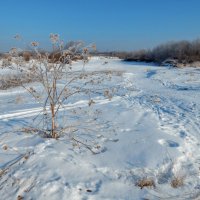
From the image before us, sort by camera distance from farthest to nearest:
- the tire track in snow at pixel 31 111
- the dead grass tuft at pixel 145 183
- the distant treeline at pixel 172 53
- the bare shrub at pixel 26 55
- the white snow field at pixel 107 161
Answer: the distant treeline at pixel 172 53 < the tire track in snow at pixel 31 111 < the bare shrub at pixel 26 55 < the dead grass tuft at pixel 145 183 < the white snow field at pixel 107 161

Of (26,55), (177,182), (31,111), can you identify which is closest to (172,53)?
(31,111)

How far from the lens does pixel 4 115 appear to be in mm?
8180

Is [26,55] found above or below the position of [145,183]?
above

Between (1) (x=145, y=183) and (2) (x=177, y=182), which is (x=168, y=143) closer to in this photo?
(2) (x=177, y=182)

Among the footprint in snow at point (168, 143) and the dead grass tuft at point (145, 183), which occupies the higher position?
the footprint in snow at point (168, 143)

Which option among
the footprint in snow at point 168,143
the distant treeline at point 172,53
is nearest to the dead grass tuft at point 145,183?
the footprint in snow at point 168,143

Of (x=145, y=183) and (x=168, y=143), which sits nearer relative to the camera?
(x=145, y=183)

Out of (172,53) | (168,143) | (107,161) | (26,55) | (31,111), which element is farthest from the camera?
(172,53)

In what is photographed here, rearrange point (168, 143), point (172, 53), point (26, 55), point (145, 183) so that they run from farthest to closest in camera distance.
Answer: point (172, 53), point (26, 55), point (168, 143), point (145, 183)

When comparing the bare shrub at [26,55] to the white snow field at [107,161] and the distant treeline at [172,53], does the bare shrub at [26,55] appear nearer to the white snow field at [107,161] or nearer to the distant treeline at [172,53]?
the white snow field at [107,161]

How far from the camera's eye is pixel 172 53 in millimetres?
39312

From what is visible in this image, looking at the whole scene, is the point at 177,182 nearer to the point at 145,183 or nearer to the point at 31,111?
the point at 145,183

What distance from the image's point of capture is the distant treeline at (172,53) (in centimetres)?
3559

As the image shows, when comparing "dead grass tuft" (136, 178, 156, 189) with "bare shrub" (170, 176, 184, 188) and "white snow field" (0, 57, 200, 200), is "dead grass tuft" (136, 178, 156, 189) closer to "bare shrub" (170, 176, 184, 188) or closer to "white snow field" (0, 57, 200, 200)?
"white snow field" (0, 57, 200, 200)
